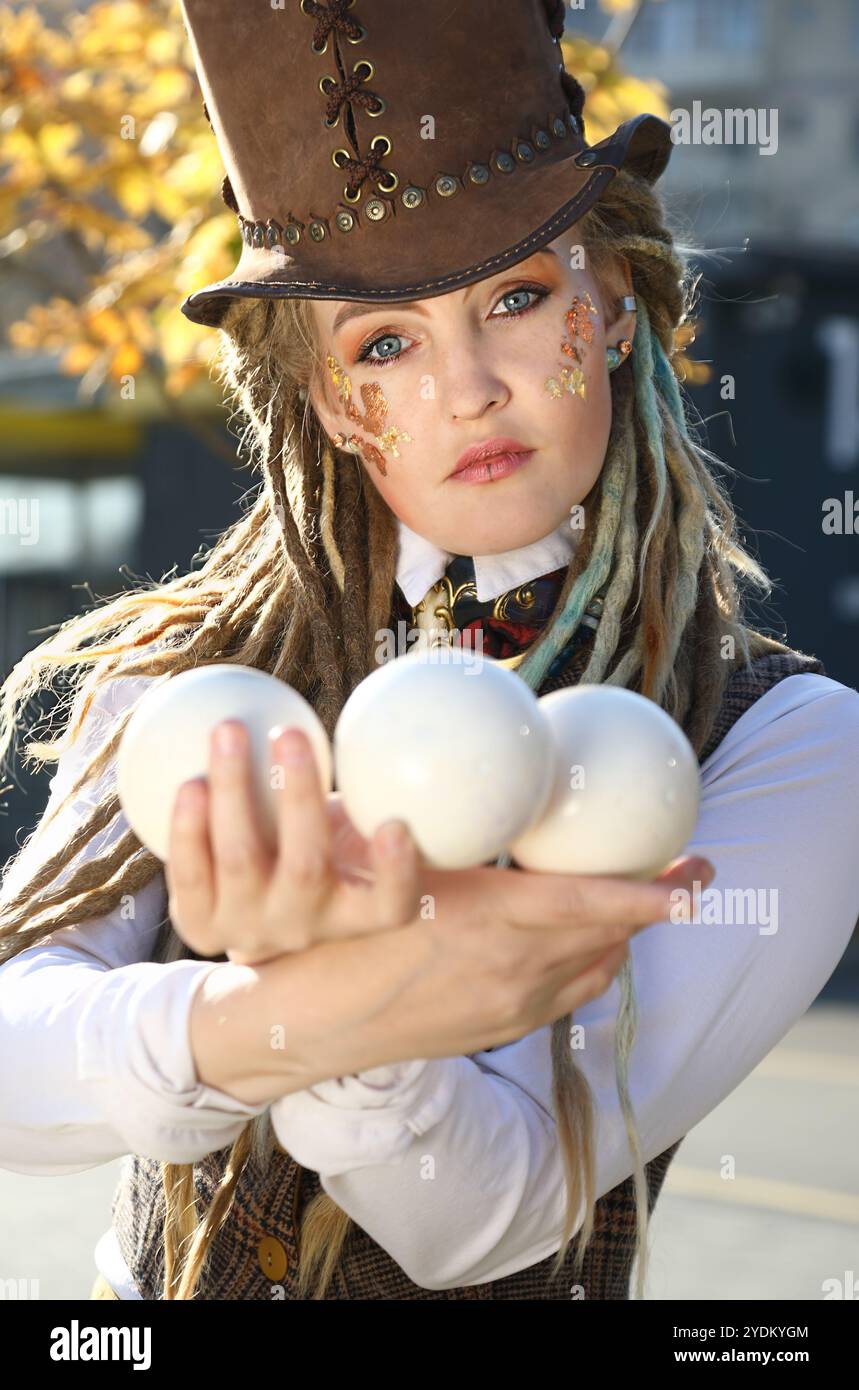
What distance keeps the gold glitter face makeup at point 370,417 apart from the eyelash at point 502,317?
1.2 inches

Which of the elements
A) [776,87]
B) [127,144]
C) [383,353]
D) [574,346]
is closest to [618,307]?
[574,346]

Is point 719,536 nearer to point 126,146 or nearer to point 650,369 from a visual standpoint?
point 650,369

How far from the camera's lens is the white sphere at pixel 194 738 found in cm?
128

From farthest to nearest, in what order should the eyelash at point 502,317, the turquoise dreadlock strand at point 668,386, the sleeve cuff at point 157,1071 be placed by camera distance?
the turquoise dreadlock strand at point 668,386
the eyelash at point 502,317
the sleeve cuff at point 157,1071

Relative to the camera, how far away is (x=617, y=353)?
7.38 ft

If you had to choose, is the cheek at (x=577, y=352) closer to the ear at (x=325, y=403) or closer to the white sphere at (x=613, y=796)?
the ear at (x=325, y=403)

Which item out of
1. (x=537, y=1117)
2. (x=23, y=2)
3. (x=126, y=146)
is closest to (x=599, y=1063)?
(x=537, y=1117)

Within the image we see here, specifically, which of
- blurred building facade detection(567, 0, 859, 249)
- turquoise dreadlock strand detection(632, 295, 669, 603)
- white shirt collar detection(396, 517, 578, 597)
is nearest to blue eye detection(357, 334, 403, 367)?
white shirt collar detection(396, 517, 578, 597)

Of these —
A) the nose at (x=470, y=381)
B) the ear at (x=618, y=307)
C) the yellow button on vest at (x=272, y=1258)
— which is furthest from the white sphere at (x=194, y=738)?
the ear at (x=618, y=307)

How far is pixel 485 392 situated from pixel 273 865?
878 millimetres

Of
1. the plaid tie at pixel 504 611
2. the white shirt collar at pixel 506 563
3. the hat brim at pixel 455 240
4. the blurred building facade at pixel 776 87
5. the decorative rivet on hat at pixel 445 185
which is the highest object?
the blurred building facade at pixel 776 87

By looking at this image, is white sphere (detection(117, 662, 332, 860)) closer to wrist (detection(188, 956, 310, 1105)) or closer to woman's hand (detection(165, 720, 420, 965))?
woman's hand (detection(165, 720, 420, 965))

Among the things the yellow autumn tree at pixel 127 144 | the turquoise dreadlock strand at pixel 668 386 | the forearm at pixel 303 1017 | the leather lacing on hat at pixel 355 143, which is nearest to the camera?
the forearm at pixel 303 1017

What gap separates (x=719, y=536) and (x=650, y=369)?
247 mm
